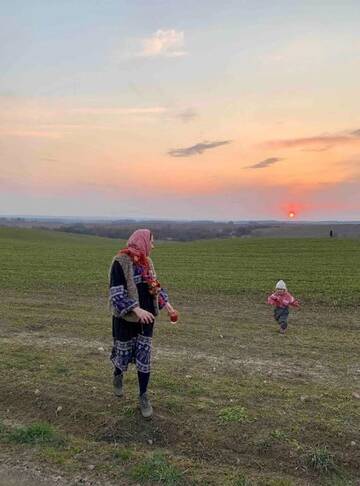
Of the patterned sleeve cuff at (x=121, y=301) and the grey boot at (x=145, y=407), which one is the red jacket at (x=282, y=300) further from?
the patterned sleeve cuff at (x=121, y=301)

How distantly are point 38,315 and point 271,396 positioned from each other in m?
7.15

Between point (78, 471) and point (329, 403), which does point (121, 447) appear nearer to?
point (78, 471)

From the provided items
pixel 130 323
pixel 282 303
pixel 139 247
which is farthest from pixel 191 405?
pixel 282 303

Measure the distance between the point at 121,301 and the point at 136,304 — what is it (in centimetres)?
16

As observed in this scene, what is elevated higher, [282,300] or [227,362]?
[282,300]

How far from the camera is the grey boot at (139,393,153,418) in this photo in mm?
5102

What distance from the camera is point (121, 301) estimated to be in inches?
195

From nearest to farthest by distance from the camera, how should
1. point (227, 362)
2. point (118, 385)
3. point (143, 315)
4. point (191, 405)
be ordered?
point (143, 315) → point (191, 405) → point (118, 385) → point (227, 362)

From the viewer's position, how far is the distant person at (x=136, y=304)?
498 cm

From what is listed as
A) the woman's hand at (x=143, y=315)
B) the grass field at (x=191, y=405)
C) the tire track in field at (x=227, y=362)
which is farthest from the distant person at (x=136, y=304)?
the tire track in field at (x=227, y=362)

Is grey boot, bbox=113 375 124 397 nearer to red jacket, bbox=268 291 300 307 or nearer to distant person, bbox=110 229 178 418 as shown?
distant person, bbox=110 229 178 418

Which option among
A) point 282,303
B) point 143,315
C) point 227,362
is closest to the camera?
point 143,315

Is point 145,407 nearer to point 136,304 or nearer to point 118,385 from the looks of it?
point 118,385

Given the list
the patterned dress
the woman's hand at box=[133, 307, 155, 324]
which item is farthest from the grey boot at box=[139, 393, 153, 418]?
the woman's hand at box=[133, 307, 155, 324]
